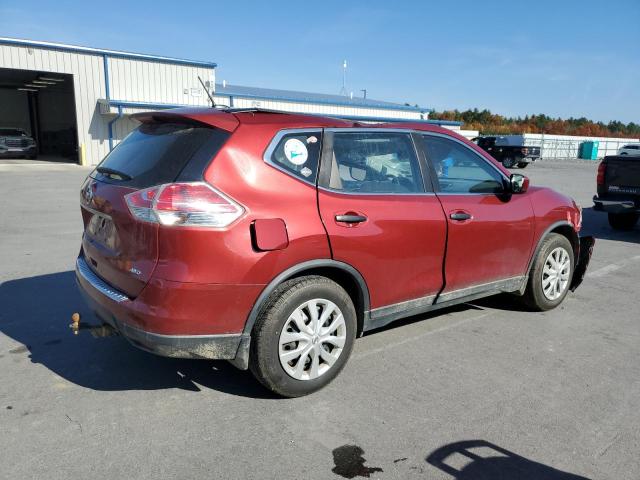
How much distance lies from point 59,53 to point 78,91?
6.39 ft

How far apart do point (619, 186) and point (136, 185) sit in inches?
361

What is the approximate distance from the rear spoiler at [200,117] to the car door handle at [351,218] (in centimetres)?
86

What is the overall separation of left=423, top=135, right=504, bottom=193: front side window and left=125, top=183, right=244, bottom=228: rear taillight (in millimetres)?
1808

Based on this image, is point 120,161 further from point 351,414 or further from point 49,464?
point 351,414

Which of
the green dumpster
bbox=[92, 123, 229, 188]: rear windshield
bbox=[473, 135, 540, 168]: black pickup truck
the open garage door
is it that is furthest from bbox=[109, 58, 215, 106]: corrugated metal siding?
the green dumpster

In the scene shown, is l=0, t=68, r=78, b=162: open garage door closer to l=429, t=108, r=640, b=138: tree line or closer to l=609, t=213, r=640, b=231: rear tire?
l=609, t=213, r=640, b=231: rear tire

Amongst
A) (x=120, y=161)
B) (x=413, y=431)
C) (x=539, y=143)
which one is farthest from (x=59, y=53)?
(x=539, y=143)

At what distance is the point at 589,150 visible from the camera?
4866cm

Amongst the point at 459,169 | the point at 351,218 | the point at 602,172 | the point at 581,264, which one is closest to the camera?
the point at 351,218

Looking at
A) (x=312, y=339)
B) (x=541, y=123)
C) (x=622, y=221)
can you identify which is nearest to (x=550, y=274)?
(x=312, y=339)

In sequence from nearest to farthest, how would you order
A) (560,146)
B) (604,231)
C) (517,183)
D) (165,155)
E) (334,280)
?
(165,155) < (334,280) < (517,183) < (604,231) < (560,146)

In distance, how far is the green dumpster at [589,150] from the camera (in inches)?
1909

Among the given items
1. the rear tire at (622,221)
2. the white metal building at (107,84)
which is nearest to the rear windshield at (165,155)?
the rear tire at (622,221)

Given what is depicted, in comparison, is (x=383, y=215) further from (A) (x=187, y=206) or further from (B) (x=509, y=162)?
(B) (x=509, y=162)
